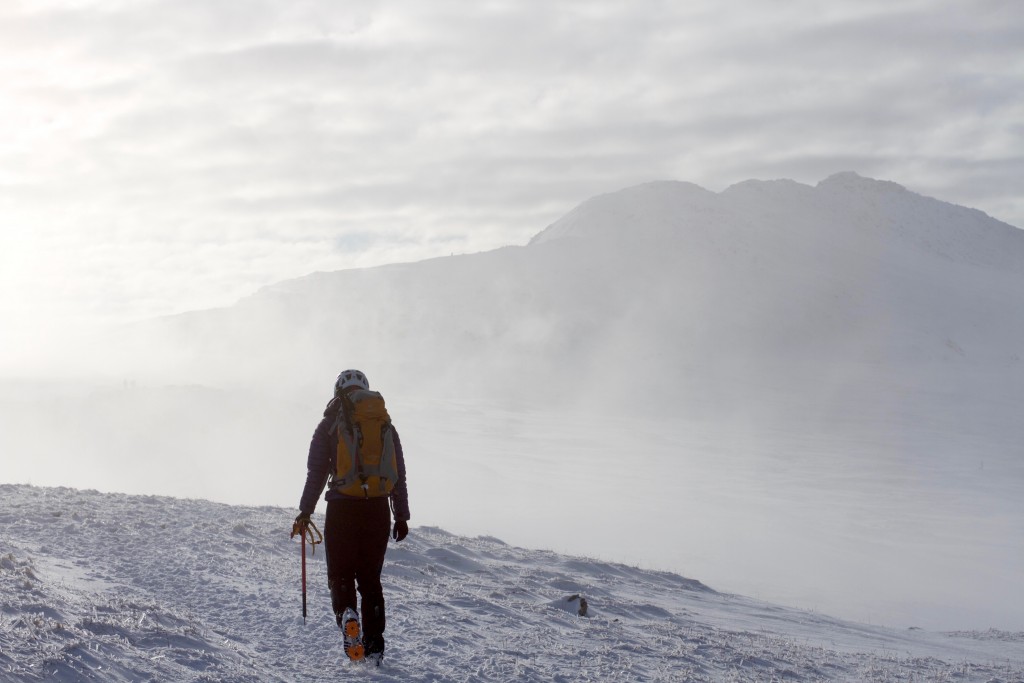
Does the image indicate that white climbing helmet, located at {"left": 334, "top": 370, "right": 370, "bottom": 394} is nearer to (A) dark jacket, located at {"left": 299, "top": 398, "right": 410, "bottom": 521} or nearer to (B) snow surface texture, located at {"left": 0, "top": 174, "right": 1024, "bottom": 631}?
(A) dark jacket, located at {"left": 299, "top": 398, "right": 410, "bottom": 521}

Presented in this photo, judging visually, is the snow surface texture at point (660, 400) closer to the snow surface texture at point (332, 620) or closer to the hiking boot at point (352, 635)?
the snow surface texture at point (332, 620)

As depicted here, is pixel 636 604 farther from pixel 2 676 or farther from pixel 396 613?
pixel 2 676

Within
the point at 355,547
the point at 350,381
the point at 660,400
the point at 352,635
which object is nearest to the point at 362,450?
the point at 350,381

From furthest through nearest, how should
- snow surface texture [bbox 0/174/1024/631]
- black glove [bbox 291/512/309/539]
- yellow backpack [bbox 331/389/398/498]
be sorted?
snow surface texture [bbox 0/174/1024/631]
black glove [bbox 291/512/309/539]
yellow backpack [bbox 331/389/398/498]

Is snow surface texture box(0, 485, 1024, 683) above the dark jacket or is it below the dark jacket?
below

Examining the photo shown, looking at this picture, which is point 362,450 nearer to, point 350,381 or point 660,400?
point 350,381

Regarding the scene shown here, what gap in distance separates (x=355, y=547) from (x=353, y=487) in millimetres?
459

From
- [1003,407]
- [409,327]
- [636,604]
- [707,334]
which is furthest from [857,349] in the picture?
[636,604]

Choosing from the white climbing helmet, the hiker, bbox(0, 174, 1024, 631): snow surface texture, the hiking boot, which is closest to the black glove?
the hiker

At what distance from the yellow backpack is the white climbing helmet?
7 centimetres

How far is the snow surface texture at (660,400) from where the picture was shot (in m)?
38.6

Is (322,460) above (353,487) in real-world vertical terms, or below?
above

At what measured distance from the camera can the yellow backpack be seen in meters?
6.81

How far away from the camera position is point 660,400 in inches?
3698
